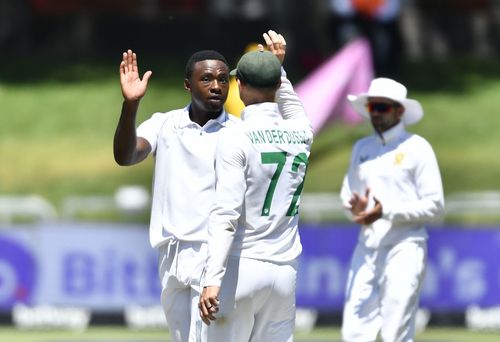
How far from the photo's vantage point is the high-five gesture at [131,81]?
7426 millimetres

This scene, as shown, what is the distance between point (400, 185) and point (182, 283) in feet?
8.51

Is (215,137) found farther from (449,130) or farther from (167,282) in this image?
(449,130)

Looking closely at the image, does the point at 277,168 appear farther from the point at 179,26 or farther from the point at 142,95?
the point at 179,26

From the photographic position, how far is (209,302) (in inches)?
275

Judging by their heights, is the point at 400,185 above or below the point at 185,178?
below

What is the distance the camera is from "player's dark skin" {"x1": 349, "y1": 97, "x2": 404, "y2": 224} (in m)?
9.86

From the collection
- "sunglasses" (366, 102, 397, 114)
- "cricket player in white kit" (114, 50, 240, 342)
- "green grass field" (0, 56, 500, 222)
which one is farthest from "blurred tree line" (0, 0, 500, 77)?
"cricket player in white kit" (114, 50, 240, 342)

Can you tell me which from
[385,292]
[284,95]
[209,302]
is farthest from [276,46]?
[385,292]

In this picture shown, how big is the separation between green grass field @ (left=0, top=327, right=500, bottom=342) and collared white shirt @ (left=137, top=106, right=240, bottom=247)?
630cm

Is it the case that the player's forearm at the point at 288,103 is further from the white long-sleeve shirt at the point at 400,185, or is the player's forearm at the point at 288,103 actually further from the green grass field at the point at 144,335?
the green grass field at the point at 144,335

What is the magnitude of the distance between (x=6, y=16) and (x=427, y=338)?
2081 centimetres

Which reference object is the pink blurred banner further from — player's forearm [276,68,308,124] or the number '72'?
the number '72'

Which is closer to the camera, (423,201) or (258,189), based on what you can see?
(258,189)

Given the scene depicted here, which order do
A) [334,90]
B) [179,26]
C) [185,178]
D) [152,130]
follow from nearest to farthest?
[185,178] → [152,130] → [334,90] → [179,26]
